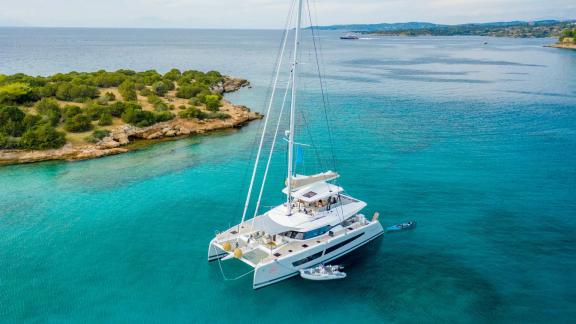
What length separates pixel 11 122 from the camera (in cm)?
4688

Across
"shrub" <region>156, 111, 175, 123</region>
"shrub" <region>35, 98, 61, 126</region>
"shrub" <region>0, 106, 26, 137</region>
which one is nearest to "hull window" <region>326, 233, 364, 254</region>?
"shrub" <region>156, 111, 175, 123</region>

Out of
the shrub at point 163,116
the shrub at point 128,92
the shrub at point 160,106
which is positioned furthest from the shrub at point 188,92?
the shrub at point 163,116

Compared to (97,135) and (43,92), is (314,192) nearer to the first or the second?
(97,135)

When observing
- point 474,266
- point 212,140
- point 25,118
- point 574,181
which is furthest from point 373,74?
point 474,266

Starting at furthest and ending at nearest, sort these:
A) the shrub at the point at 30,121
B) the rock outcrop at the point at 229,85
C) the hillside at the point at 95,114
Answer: the rock outcrop at the point at 229,85
the shrub at the point at 30,121
the hillside at the point at 95,114

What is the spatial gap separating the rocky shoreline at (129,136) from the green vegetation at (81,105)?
3.54 feet

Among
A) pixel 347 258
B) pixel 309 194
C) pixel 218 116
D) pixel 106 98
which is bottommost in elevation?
pixel 347 258

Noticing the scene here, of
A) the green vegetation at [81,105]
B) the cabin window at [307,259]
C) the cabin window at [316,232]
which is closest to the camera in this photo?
the cabin window at [307,259]

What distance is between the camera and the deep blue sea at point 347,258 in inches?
870

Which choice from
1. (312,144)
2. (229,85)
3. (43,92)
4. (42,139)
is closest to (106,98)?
(43,92)

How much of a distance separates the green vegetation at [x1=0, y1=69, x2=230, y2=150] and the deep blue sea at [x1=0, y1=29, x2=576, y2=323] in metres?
6.17

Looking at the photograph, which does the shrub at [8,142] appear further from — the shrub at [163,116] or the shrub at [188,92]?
the shrub at [188,92]

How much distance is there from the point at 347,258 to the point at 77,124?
38505 mm

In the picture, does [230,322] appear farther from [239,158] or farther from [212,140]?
[212,140]
